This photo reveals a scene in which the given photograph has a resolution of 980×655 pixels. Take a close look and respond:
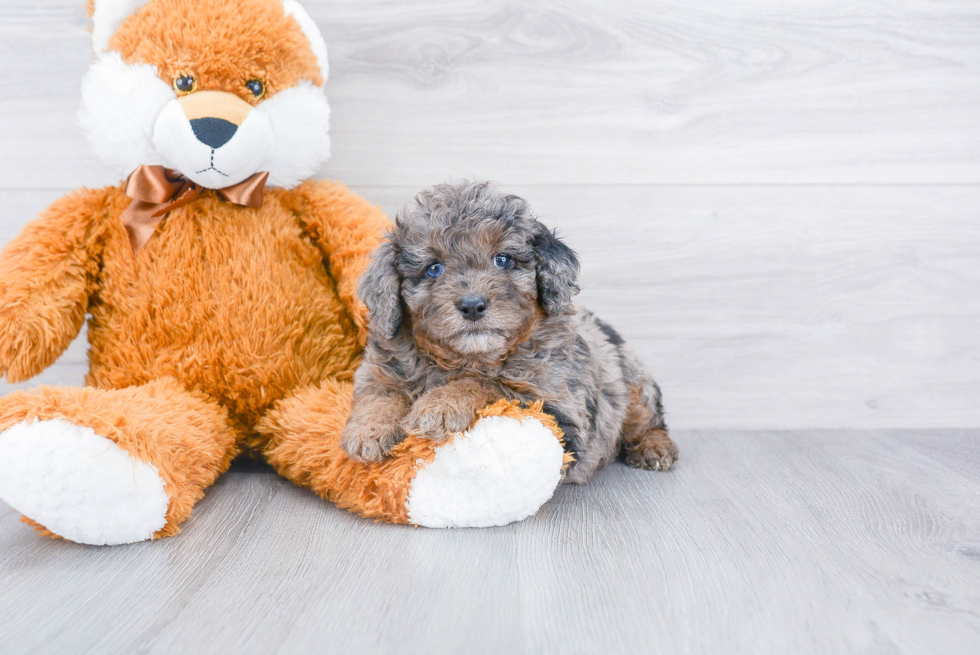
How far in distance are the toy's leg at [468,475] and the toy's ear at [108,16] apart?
1226mm

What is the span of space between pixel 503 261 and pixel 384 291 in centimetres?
28

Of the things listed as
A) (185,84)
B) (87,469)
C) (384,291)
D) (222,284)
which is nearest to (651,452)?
(384,291)

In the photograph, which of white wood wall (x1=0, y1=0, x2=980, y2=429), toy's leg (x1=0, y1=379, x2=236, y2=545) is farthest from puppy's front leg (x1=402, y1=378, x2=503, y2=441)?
white wood wall (x1=0, y1=0, x2=980, y2=429)

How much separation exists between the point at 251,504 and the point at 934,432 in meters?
2.24

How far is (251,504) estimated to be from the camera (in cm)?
175

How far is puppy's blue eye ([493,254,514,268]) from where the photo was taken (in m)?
1.61

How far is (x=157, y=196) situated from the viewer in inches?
72.7

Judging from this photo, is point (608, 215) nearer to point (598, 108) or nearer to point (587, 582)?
point (598, 108)

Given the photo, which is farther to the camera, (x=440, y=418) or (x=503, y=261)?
(x=503, y=261)

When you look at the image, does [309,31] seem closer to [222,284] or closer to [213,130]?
[213,130]

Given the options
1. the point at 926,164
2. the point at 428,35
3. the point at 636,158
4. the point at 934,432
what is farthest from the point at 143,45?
the point at 934,432

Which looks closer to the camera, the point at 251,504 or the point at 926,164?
the point at 251,504

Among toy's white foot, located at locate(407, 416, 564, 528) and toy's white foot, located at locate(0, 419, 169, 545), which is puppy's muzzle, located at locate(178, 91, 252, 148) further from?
toy's white foot, located at locate(407, 416, 564, 528)

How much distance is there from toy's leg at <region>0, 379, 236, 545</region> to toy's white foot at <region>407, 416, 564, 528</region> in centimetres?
54
